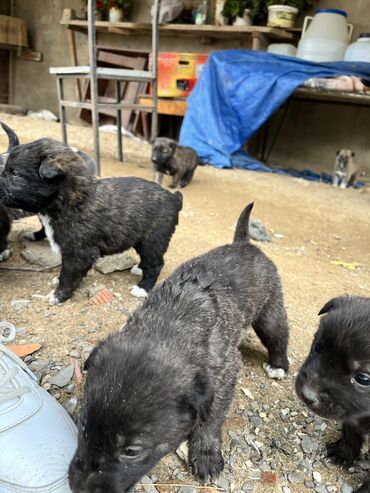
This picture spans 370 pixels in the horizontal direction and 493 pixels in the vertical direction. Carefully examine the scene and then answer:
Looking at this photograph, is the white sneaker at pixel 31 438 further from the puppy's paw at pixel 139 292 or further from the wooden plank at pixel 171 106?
the wooden plank at pixel 171 106

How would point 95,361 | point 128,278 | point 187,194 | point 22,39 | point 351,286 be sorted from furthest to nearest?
point 22,39 < point 187,194 < point 351,286 < point 128,278 < point 95,361

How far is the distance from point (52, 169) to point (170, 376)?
203 centimetres

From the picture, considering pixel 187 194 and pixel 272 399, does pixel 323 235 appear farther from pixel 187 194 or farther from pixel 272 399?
pixel 272 399

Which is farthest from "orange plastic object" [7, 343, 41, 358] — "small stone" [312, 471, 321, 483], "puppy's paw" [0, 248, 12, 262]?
"small stone" [312, 471, 321, 483]

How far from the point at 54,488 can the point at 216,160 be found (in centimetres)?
897

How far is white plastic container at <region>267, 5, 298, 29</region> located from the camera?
10.0 metres

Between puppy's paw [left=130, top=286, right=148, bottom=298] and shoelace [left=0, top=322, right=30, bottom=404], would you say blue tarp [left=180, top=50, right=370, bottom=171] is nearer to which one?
puppy's paw [left=130, top=286, right=148, bottom=298]

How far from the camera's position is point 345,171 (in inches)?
400

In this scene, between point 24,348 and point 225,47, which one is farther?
point 225,47

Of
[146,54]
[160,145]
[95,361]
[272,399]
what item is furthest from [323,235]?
[146,54]

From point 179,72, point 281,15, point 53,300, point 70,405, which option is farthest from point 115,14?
point 70,405

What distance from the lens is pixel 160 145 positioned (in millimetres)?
8047

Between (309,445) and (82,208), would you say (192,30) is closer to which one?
(82,208)

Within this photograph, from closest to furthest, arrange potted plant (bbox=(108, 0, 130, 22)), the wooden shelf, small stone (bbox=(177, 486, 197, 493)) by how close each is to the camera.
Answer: small stone (bbox=(177, 486, 197, 493))
the wooden shelf
potted plant (bbox=(108, 0, 130, 22))
